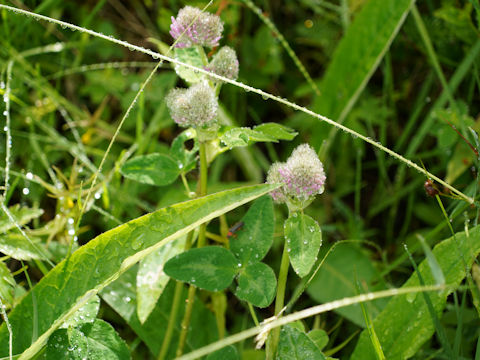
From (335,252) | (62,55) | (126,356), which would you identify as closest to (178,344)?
(126,356)

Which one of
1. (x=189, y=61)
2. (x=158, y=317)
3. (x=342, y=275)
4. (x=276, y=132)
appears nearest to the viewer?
(x=276, y=132)

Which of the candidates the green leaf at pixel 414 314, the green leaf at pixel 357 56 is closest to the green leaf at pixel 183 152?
the green leaf at pixel 414 314

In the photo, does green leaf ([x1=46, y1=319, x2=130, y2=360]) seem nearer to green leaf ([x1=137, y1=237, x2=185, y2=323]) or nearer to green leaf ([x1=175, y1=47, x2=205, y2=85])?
green leaf ([x1=137, y1=237, x2=185, y2=323])

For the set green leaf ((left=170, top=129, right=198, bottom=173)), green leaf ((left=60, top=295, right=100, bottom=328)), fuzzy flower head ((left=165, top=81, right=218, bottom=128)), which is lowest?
green leaf ((left=60, top=295, right=100, bottom=328))

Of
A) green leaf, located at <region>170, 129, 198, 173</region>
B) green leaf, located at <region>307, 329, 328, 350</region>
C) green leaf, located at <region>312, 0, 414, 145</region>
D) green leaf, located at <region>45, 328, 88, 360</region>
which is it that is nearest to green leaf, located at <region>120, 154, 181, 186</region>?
green leaf, located at <region>170, 129, 198, 173</region>

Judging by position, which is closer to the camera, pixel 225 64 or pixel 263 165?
pixel 225 64

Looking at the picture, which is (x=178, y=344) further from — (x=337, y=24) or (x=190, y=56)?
(x=337, y=24)

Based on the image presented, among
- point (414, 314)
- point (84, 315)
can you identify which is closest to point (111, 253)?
point (84, 315)

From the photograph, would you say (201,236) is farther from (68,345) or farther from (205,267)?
(68,345)
